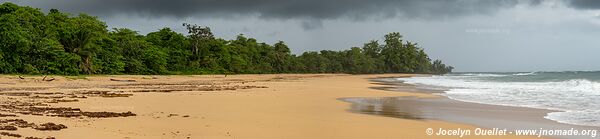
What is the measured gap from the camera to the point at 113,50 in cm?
5031

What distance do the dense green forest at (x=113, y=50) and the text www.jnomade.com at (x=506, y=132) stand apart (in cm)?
3767

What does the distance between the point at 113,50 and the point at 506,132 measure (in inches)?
1874

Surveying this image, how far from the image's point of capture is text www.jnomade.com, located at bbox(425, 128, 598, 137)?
850cm

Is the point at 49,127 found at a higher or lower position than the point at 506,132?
higher

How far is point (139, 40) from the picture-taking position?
181ft

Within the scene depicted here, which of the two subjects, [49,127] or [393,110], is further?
[393,110]

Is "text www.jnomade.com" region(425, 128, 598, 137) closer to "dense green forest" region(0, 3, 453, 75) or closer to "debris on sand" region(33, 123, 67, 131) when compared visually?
"debris on sand" region(33, 123, 67, 131)

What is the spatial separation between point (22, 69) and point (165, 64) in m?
18.7

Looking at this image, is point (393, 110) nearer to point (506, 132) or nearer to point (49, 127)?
point (506, 132)

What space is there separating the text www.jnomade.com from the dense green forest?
3767cm

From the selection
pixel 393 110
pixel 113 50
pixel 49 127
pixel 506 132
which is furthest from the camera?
pixel 113 50

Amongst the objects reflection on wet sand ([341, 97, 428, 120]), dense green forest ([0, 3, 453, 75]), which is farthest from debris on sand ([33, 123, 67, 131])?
dense green forest ([0, 3, 453, 75])

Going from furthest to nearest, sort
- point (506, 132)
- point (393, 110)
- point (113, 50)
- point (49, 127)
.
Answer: point (113, 50)
point (393, 110)
point (506, 132)
point (49, 127)

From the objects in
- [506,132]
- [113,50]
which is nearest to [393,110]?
[506,132]
